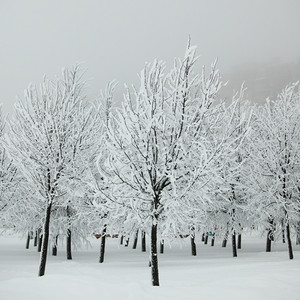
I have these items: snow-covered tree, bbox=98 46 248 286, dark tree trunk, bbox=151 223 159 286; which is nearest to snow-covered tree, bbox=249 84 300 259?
snow-covered tree, bbox=98 46 248 286

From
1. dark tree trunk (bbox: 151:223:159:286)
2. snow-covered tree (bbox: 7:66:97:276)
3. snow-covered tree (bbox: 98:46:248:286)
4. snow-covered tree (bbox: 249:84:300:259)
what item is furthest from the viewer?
snow-covered tree (bbox: 249:84:300:259)

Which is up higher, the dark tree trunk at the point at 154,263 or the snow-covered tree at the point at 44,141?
the snow-covered tree at the point at 44,141

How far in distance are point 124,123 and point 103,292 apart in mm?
3923

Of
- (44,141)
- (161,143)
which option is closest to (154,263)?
(161,143)

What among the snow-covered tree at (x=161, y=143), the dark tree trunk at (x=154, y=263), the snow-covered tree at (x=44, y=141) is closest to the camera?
the snow-covered tree at (x=161, y=143)

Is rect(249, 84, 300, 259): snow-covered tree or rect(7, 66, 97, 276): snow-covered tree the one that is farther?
rect(249, 84, 300, 259): snow-covered tree

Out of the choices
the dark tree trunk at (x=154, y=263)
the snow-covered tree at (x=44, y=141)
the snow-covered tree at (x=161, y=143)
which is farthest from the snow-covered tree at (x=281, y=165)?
the snow-covered tree at (x=44, y=141)

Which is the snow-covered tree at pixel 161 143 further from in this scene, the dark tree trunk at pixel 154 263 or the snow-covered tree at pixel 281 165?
the snow-covered tree at pixel 281 165

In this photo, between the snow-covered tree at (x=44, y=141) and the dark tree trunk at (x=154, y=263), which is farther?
the snow-covered tree at (x=44, y=141)

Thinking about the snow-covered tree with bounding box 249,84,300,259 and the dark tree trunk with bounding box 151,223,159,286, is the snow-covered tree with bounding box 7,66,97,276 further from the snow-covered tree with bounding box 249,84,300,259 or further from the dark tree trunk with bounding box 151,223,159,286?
the snow-covered tree with bounding box 249,84,300,259

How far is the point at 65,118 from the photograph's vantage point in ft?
34.0

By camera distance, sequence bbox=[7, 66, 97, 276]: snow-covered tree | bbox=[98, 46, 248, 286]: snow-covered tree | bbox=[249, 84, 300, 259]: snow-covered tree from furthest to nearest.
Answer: bbox=[249, 84, 300, 259]: snow-covered tree
bbox=[7, 66, 97, 276]: snow-covered tree
bbox=[98, 46, 248, 286]: snow-covered tree

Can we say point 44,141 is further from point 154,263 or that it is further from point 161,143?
point 154,263

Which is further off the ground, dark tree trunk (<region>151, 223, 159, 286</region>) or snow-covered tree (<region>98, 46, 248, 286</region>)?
snow-covered tree (<region>98, 46, 248, 286</region>)
